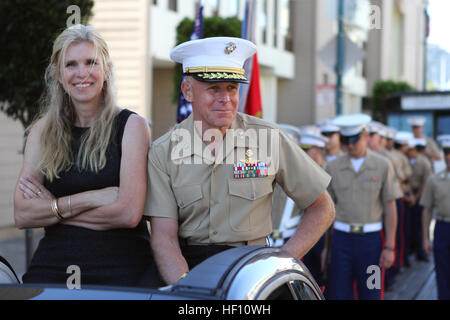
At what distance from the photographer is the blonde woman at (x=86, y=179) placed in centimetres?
279

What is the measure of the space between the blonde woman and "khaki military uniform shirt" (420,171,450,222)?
5555mm

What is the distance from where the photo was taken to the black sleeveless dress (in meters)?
2.77

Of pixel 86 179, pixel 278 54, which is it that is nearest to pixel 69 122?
pixel 86 179

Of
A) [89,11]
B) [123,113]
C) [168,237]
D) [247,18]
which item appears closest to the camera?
[168,237]

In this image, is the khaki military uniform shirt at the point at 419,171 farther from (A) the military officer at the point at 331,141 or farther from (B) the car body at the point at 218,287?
(B) the car body at the point at 218,287

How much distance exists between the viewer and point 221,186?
2.89 metres

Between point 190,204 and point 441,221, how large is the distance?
18.4 feet

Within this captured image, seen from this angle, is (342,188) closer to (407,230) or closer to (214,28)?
(407,230)

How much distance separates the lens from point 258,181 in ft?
9.46

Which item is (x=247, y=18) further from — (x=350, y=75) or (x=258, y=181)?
(x=350, y=75)

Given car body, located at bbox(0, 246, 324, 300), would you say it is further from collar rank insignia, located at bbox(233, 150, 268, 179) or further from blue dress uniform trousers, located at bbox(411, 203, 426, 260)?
blue dress uniform trousers, located at bbox(411, 203, 426, 260)

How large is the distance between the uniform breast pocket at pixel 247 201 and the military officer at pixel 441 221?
527 cm
